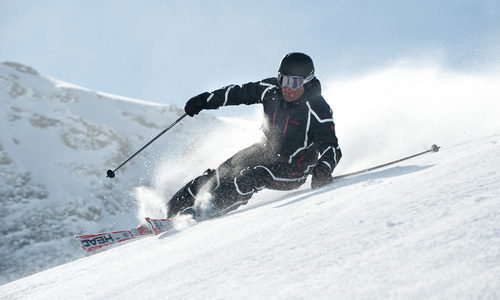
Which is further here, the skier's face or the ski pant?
the skier's face

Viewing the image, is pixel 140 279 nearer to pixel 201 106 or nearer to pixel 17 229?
pixel 201 106

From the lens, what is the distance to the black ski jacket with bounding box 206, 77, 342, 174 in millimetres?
4473

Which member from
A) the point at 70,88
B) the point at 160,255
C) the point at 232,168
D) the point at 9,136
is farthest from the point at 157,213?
the point at 70,88

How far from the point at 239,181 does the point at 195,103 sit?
4.78 ft

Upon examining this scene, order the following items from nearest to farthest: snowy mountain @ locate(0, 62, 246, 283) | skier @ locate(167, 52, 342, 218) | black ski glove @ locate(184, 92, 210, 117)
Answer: skier @ locate(167, 52, 342, 218), black ski glove @ locate(184, 92, 210, 117), snowy mountain @ locate(0, 62, 246, 283)

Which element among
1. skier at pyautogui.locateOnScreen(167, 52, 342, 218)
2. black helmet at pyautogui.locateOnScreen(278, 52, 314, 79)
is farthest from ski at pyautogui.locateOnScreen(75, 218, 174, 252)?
black helmet at pyautogui.locateOnScreen(278, 52, 314, 79)

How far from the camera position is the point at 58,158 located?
3678 cm

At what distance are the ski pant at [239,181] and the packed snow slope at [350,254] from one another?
1972 millimetres

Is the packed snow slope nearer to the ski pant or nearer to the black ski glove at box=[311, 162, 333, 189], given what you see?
the black ski glove at box=[311, 162, 333, 189]

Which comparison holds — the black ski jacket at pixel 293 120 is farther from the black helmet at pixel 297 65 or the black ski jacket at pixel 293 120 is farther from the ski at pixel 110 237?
the ski at pixel 110 237

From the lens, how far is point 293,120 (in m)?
4.65

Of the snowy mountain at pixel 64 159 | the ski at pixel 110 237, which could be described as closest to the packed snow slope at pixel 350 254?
the ski at pixel 110 237

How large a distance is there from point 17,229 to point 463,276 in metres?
33.9

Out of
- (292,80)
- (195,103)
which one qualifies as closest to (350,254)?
(292,80)
